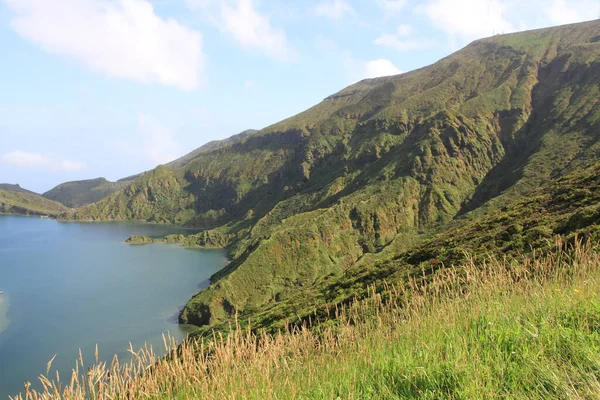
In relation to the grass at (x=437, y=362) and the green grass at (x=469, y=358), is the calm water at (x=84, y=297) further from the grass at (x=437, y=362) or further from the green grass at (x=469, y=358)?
the green grass at (x=469, y=358)

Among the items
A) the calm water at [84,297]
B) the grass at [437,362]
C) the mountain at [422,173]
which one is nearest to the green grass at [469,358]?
the grass at [437,362]

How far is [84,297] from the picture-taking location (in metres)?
72.8

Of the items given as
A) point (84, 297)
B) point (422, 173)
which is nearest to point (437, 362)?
point (84, 297)

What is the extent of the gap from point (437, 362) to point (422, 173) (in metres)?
103

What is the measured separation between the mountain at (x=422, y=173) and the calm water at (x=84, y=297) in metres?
8.90

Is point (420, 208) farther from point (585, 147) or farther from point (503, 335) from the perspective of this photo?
point (503, 335)

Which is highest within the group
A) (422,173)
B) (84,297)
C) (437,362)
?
(422,173)

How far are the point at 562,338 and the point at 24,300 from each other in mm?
87563

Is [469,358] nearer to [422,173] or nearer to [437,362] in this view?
[437,362]

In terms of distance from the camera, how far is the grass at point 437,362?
3125 mm

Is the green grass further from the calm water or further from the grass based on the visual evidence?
the calm water

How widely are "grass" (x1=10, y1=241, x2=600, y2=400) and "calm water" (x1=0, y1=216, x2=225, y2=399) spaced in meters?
47.0

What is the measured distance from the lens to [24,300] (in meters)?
70.6

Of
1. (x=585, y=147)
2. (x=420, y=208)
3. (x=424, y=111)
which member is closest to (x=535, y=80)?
(x=424, y=111)
